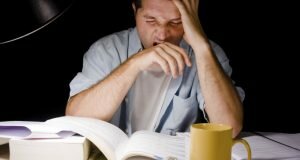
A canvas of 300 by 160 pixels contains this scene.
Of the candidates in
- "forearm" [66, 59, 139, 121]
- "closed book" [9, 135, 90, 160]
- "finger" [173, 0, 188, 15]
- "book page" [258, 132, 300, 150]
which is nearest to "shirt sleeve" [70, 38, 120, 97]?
"forearm" [66, 59, 139, 121]

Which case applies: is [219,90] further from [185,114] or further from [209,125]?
[209,125]

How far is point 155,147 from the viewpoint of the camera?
84 cm

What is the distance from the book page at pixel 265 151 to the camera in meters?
0.90

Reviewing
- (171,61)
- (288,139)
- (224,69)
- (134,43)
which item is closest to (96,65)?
(134,43)

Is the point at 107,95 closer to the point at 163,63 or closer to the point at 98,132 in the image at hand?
the point at 163,63

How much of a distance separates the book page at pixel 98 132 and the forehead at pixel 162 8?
60cm

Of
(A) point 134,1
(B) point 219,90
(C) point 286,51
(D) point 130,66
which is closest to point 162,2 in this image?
(A) point 134,1

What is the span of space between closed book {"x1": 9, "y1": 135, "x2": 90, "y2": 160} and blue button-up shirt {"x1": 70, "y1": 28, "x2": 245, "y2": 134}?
0.61 metres

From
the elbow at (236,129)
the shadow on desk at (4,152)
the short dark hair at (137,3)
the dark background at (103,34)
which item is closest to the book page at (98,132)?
the shadow on desk at (4,152)

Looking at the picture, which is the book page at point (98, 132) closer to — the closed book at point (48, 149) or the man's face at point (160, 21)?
the closed book at point (48, 149)

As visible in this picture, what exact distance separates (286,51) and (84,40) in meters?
0.99

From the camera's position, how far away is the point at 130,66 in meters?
1.32

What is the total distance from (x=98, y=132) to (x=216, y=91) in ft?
1.83

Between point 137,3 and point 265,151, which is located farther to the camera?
point 137,3
